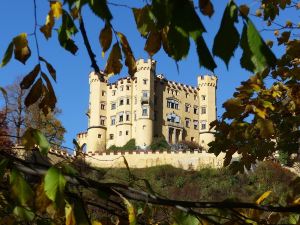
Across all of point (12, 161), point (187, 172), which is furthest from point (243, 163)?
point (187, 172)

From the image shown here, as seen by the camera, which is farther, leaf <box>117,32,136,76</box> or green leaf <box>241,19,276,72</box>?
leaf <box>117,32,136,76</box>

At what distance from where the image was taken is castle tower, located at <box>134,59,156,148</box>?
46025 millimetres

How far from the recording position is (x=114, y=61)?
4.73ft

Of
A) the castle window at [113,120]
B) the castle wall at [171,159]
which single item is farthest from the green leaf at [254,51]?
the castle window at [113,120]

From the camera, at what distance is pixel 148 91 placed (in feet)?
157

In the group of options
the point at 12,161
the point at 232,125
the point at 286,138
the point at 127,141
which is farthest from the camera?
the point at 127,141

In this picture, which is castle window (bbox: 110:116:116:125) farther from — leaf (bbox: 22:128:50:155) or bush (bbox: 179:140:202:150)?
leaf (bbox: 22:128:50:155)

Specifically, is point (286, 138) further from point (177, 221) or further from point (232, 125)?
point (177, 221)

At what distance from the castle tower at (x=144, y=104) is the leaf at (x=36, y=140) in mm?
43942

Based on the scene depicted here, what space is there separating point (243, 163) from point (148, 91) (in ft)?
146

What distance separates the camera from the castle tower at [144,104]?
46.0 metres

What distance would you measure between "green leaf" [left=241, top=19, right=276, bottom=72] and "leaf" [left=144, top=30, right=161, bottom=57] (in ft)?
1.51

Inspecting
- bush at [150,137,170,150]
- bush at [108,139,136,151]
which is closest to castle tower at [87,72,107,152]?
bush at [108,139,136,151]

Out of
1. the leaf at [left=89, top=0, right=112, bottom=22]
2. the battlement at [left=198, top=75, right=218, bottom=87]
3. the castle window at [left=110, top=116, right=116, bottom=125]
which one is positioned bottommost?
the leaf at [left=89, top=0, right=112, bottom=22]
